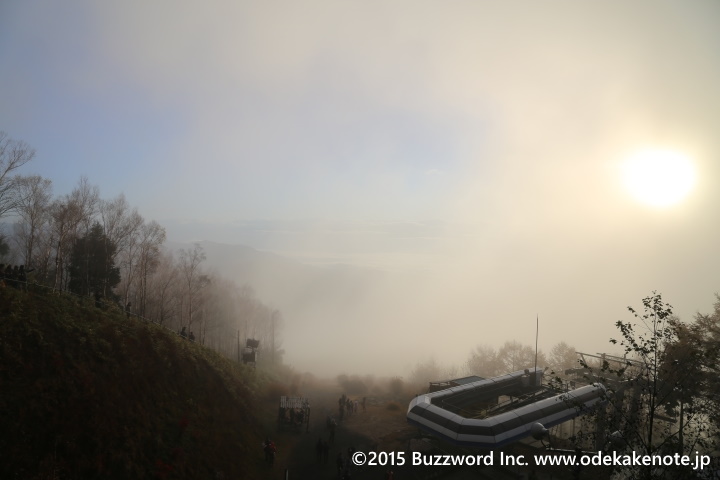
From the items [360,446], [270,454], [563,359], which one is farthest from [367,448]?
[563,359]

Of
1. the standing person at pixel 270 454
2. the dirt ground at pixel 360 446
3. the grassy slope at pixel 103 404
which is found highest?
the grassy slope at pixel 103 404

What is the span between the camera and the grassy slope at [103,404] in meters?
18.5

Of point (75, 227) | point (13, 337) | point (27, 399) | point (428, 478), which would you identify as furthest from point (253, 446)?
point (75, 227)

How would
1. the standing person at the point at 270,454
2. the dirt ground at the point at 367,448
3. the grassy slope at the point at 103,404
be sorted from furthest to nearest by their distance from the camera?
the standing person at the point at 270,454
the dirt ground at the point at 367,448
the grassy slope at the point at 103,404

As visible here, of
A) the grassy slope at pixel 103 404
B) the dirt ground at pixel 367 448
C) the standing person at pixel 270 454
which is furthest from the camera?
the standing person at pixel 270 454

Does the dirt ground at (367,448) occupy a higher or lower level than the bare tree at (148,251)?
lower

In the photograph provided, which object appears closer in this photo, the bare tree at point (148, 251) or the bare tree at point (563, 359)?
the bare tree at point (148, 251)

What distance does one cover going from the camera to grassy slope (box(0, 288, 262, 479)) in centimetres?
1853

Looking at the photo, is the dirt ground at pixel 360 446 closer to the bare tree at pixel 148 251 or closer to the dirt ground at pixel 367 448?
the dirt ground at pixel 367 448

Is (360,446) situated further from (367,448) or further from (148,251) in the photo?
(148,251)

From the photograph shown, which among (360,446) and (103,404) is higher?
(103,404)

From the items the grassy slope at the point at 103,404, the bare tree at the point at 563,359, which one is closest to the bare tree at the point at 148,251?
the grassy slope at the point at 103,404

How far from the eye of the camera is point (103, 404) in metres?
22.0

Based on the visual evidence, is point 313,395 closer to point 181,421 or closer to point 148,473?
point 181,421
